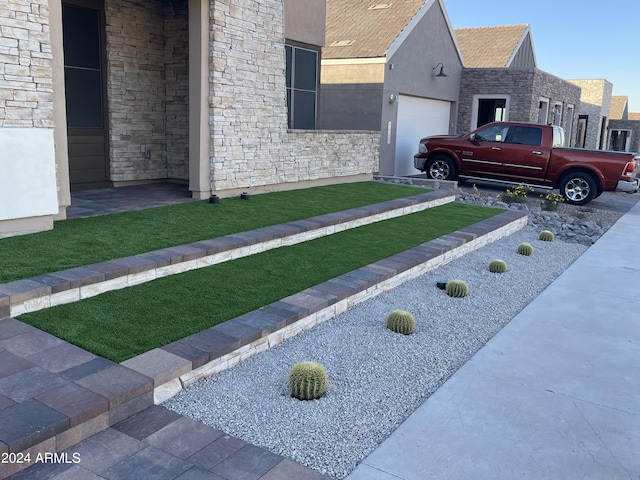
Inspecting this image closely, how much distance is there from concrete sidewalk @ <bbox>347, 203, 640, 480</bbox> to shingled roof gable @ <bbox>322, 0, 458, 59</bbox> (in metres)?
12.5

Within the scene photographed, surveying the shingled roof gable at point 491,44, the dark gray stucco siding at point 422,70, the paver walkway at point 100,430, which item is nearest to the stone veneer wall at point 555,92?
the shingled roof gable at point 491,44

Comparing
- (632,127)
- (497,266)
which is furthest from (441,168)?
(632,127)

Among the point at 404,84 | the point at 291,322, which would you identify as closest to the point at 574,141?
the point at 404,84

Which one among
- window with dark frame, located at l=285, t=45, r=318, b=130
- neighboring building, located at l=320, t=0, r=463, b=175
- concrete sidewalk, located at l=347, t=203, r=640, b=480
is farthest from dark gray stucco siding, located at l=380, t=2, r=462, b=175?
concrete sidewalk, located at l=347, t=203, r=640, b=480

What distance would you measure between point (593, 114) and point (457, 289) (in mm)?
34352

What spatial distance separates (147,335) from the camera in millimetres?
4242

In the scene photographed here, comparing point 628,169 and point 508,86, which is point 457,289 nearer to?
point 628,169

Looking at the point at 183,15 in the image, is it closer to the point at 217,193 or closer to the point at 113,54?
the point at 113,54

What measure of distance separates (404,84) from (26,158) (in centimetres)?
1320

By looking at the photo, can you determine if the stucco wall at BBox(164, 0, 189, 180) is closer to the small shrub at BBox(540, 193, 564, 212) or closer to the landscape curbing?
the landscape curbing

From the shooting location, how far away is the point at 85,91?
31.1ft

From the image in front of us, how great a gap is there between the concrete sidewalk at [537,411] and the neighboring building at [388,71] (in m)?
11.6

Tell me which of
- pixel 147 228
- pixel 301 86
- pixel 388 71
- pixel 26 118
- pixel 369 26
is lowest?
pixel 147 228

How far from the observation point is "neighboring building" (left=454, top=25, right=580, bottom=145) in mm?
20594
